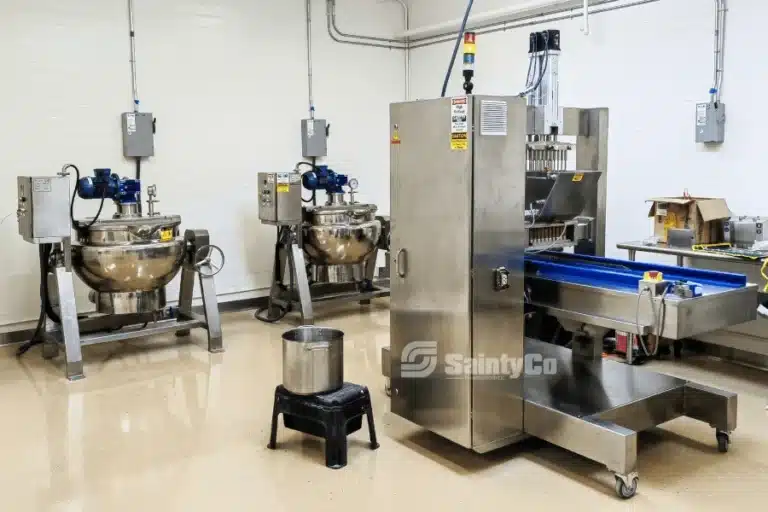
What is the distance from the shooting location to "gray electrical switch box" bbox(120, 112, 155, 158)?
503 cm

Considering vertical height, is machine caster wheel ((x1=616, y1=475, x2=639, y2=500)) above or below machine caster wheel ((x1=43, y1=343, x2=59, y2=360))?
below

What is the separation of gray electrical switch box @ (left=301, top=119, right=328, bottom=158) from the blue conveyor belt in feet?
10.3

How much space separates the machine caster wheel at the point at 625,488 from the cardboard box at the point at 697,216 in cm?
186

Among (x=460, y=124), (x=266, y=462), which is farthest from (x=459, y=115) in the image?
(x=266, y=462)

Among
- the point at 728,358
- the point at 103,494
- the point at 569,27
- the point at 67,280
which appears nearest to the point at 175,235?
the point at 67,280

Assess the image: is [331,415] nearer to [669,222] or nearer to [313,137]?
[669,222]

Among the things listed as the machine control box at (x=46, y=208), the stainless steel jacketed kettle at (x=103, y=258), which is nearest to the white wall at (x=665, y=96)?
the stainless steel jacketed kettle at (x=103, y=258)

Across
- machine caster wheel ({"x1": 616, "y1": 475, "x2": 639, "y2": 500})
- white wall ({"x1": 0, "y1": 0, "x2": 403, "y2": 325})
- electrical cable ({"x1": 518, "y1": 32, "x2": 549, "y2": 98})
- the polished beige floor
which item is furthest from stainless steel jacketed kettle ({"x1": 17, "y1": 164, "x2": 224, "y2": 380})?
machine caster wheel ({"x1": 616, "y1": 475, "x2": 639, "y2": 500})

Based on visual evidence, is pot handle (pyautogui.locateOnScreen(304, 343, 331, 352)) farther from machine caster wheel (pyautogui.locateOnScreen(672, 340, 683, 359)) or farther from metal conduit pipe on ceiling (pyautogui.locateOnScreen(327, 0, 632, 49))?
metal conduit pipe on ceiling (pyautogui.locateOnScreen(327, 0, 632, 49))

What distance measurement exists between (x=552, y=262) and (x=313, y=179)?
105 inches

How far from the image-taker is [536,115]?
2.98m

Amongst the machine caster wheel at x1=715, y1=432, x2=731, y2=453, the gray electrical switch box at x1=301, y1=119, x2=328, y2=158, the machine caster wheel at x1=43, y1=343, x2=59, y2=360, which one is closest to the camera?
the machine caster wheel at x1=715, y1=432, x2=731, y2=453

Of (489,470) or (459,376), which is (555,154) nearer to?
(459,376)

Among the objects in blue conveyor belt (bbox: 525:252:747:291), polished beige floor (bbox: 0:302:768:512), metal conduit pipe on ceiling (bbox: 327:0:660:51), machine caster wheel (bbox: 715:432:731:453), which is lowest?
polished beige floor (bbox: 0:302:768:512)
